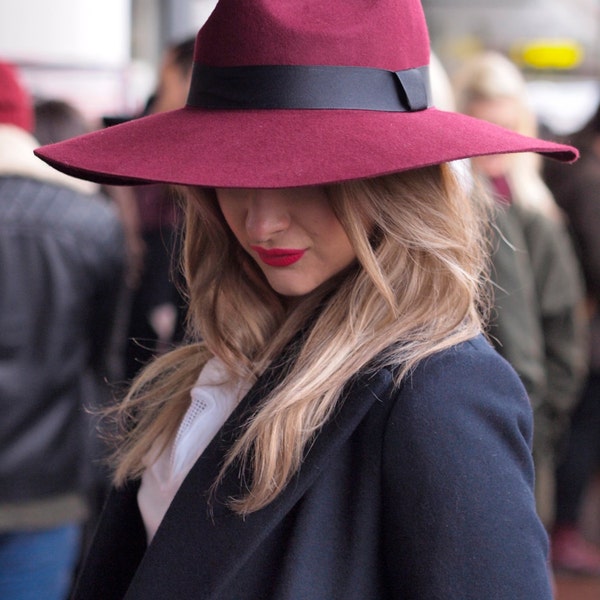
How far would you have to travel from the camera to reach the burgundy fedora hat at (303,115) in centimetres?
123

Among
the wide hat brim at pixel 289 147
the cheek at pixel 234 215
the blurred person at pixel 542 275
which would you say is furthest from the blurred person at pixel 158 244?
the wide hat brim at pixel 289 147

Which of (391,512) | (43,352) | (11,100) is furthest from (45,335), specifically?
(391,512)

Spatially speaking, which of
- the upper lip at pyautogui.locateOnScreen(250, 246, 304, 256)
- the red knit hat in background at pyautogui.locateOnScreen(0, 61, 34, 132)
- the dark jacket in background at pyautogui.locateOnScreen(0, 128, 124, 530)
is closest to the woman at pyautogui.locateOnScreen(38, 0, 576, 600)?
the upper lip at pyautogui.locateOnScreen(250, 246, 304, 256)

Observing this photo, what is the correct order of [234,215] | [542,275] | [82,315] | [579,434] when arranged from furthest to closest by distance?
[579,434] < [542,275] < [82,315] < [234,215]

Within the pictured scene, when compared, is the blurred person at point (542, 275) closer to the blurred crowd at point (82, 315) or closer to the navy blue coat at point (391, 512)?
the blurred crowd at point (82, 315)

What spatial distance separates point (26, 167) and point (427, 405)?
178 cm

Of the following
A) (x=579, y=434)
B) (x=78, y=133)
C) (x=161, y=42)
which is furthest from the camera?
(x=161, y=42)

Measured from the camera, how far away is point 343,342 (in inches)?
51.9

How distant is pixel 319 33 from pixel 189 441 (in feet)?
2.09

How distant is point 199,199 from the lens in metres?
1.62

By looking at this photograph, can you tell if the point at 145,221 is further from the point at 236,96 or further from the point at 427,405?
the point at 427,405

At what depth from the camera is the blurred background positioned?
4961 millimetres

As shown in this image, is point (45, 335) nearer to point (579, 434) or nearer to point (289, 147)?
point (289, 147)

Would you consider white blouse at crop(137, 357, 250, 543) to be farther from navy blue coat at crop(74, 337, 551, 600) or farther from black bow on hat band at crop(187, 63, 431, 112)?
black bow on hat band at crop(187, 63, 431, 112)
